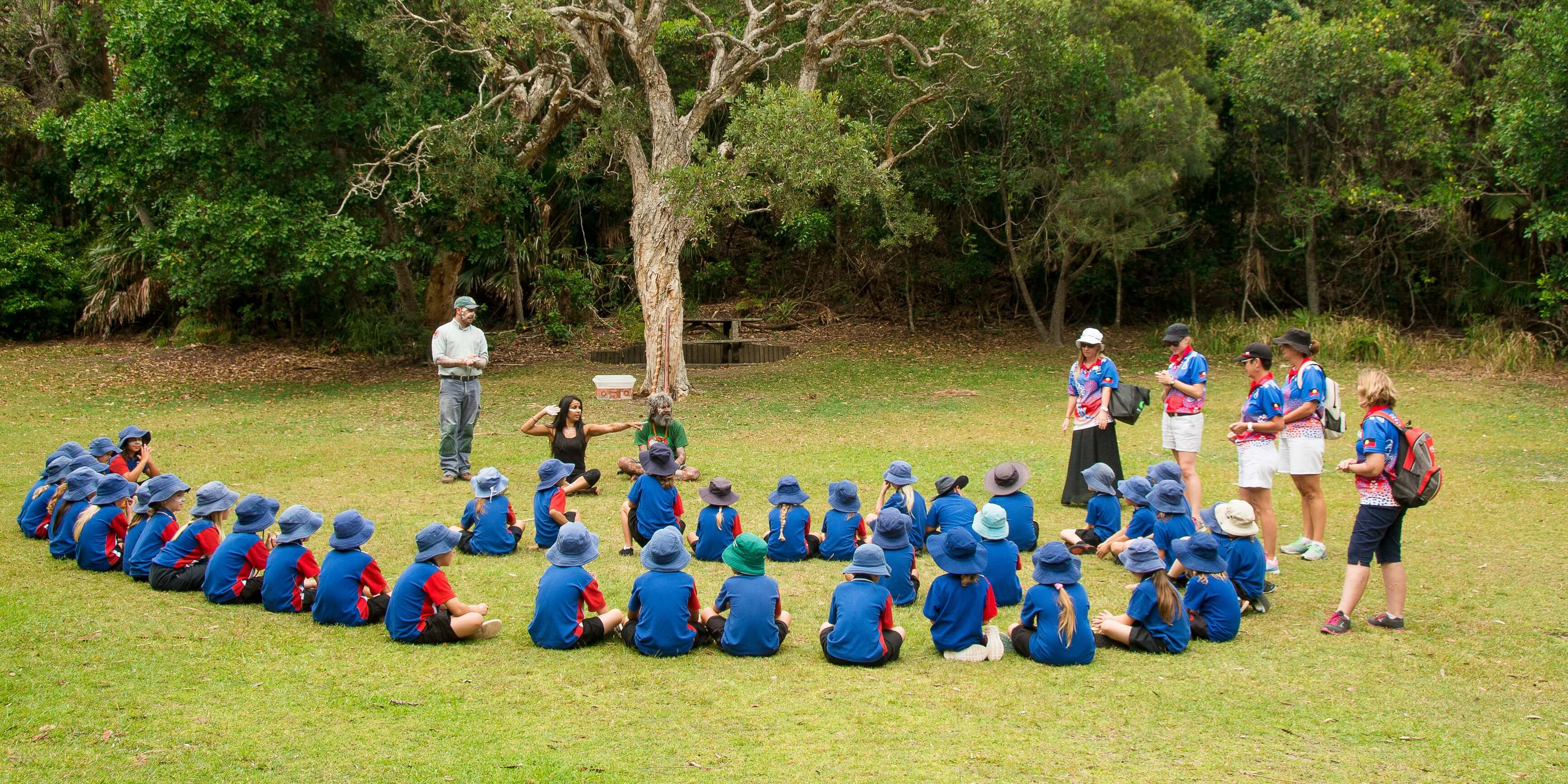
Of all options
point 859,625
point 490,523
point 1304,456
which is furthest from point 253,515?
point 1304,456

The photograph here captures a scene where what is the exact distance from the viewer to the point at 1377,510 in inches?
247

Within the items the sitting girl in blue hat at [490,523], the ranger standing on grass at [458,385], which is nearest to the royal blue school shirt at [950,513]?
the sitting girl in blue hat at [490,523]

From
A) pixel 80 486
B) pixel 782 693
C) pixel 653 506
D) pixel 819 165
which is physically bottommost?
pixel 782 693

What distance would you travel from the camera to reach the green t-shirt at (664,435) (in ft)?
33.8

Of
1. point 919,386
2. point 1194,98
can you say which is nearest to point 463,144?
point 919,386

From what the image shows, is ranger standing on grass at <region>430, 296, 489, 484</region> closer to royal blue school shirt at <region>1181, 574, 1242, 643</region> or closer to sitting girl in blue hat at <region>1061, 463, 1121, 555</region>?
sitting girl in blue hat at <region>1061, 463, 1121, 555</region>

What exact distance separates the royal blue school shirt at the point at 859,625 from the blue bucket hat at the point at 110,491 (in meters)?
4.86

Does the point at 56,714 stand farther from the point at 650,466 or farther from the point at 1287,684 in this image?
the point at 1287,684

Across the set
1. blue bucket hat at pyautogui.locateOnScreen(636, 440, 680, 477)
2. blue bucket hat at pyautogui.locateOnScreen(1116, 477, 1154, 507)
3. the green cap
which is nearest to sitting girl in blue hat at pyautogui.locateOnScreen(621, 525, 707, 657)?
the green cap

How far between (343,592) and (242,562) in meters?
0.85

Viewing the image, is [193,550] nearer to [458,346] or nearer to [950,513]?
[458,346]

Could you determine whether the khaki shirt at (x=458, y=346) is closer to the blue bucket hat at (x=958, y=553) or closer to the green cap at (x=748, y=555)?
the green cap at (x=748, y=555)

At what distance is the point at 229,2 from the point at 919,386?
1205cm

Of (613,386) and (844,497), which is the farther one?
(613,386)
